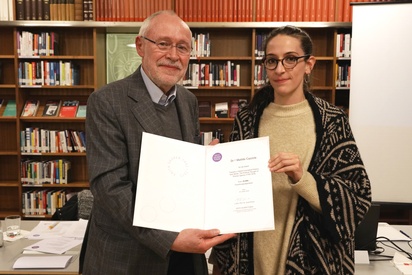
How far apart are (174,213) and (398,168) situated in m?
3.54

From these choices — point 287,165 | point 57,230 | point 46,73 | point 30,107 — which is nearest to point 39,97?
point 30,107

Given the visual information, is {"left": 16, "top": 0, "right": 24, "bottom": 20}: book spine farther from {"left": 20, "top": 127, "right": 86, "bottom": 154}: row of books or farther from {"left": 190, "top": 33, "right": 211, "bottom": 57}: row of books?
{"left": 190, "top": 33, "right": 211, "bottom": 57}: row of books

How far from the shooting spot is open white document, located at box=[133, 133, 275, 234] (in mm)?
1396

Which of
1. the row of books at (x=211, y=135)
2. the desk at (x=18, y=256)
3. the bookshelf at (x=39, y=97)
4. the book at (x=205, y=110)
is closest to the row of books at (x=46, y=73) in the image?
the bookshelf at (x=39, y=97)

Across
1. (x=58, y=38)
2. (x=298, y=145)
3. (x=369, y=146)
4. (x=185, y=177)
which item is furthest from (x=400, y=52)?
(x=58, y=38)

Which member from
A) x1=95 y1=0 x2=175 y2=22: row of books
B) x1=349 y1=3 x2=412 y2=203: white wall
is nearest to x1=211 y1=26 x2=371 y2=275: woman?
x1=349 y1=3 x2=412 y2=203: white wall

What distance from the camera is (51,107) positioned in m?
5.27

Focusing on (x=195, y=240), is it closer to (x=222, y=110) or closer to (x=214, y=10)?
(x=222, y=110)

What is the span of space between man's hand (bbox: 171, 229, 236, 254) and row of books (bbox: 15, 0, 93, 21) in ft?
14.0

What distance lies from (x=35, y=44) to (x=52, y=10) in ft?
1.56

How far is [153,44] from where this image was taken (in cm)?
159

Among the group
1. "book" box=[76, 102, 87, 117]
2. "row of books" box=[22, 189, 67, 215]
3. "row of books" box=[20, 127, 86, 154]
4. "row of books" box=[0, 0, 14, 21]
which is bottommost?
"row of books" box=[22, 189, 67, 215]

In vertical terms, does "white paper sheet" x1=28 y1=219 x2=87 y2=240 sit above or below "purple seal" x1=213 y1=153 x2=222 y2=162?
below

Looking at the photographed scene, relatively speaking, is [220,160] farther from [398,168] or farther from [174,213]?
[398,168]
